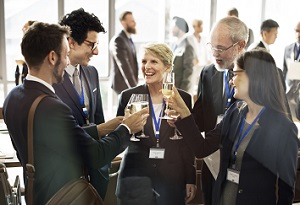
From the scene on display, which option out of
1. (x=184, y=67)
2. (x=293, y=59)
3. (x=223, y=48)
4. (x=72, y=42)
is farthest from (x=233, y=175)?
(x=184, y=67)

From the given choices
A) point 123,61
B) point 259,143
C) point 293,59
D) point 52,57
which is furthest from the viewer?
point 293,59

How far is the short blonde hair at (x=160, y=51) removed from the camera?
112 inches

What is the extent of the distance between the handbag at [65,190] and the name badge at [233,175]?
0.66 m

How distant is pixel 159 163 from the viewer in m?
2.70

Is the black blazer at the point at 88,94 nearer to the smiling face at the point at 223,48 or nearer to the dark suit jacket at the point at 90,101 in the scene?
the dark suit jacket at the point at 90,101

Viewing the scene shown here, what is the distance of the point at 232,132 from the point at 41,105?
96 cm

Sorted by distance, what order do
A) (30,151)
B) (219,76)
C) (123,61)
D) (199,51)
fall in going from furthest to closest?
(199,51), (123,61), (219,76), (30,151)

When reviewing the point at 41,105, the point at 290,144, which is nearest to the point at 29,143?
the point at 41,105

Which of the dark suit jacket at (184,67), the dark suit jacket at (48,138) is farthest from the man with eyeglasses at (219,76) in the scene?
the dark suit jacket at (184,67)

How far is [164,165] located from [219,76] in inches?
23.8

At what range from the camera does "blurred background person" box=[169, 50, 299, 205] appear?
Result: 7.29 ft

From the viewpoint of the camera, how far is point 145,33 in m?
9.35

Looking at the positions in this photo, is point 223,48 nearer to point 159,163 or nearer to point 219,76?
point 219,76

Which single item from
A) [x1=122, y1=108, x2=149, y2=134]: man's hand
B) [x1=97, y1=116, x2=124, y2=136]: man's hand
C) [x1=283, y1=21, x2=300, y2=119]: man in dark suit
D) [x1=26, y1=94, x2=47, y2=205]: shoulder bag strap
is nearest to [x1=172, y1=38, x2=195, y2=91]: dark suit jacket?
[x1=283, y1=21, x2=300, y2=119]: man in dark suit
